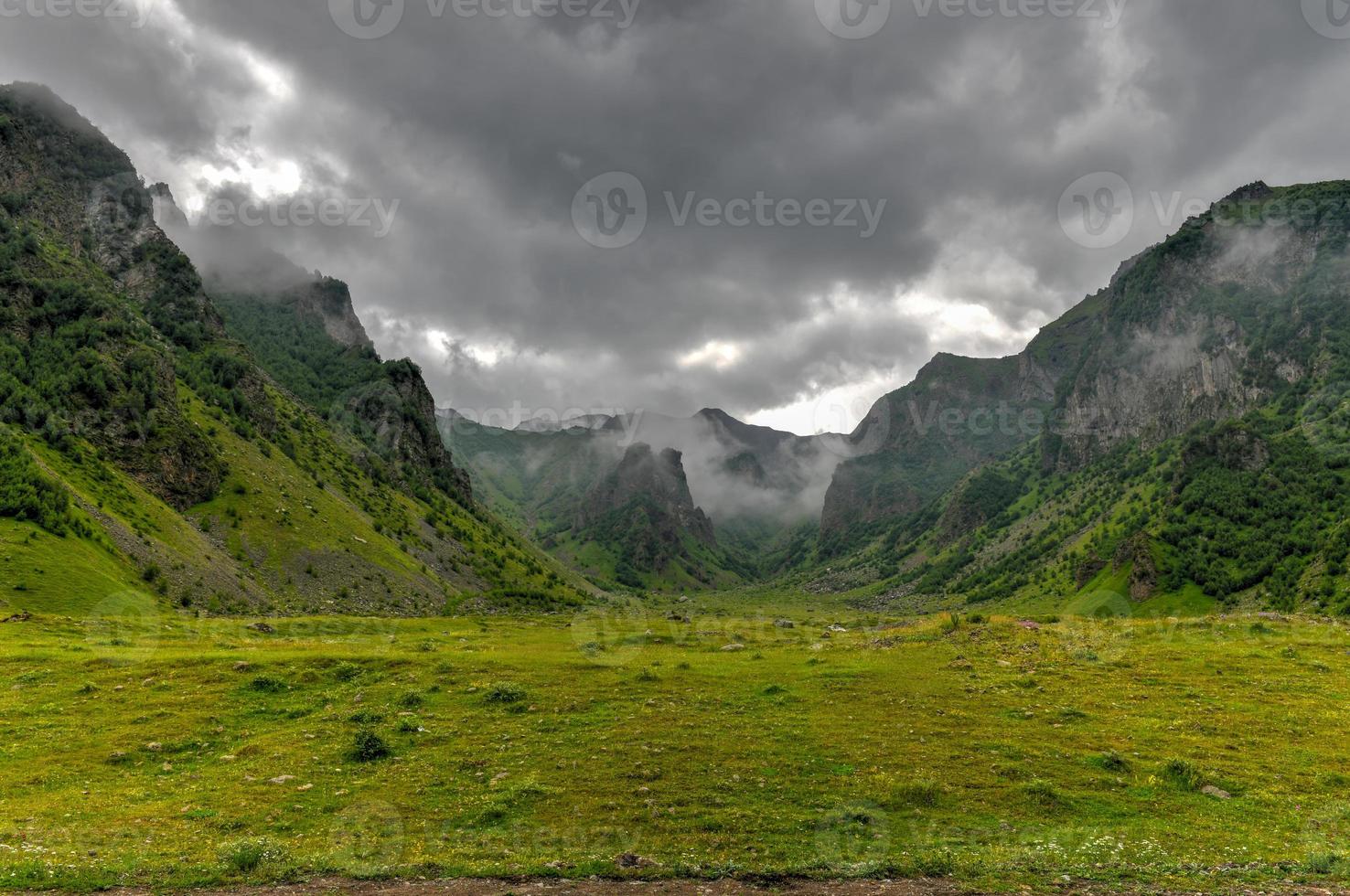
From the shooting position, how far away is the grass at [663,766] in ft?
52.1

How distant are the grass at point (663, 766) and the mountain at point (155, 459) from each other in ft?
94.0

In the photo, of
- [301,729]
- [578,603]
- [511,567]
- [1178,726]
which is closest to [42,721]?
[301,729]

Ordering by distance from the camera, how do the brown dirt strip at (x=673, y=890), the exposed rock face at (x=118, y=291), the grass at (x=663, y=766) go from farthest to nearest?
the exposed rock face at (x=118, y=291)
the grass at (x=663, y=766)
the brown dirt strip at (x=673, y=890)

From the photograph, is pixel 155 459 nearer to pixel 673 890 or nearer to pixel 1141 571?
pixel 673 890

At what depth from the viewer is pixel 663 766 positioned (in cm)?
2172

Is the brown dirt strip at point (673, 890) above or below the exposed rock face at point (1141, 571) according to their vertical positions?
above

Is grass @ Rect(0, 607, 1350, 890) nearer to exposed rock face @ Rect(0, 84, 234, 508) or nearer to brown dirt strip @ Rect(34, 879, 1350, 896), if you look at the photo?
brown dirt strip @ Rect(34, 879, 1350, 896)

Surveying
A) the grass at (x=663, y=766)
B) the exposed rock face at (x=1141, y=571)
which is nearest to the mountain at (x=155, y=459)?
the grass at (x=663, y=766)

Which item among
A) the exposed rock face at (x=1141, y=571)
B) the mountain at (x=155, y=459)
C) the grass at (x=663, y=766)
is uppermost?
the mountain at (x=155, y=459)

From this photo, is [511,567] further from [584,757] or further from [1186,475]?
[1186,475]

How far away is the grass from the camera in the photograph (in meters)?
15.9

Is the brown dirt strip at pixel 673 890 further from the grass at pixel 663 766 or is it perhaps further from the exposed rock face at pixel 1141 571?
the exposed rock face at pixel 1141 571

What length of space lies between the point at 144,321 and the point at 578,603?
11800 centimetres

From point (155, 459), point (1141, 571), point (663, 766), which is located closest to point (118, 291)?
point (155, 459)
